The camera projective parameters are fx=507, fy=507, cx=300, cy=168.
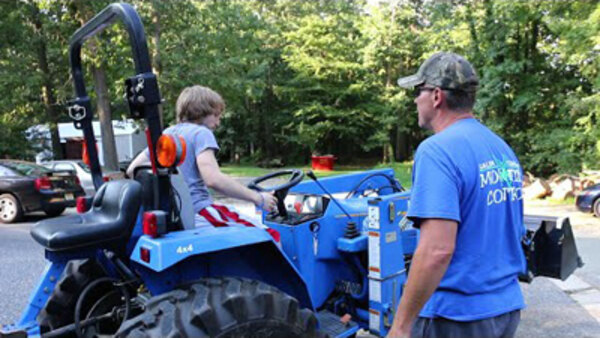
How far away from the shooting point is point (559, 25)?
45.3 ft

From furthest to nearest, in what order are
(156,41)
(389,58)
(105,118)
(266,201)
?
(389,58)
(105,118)
(156,41)
(266,201)

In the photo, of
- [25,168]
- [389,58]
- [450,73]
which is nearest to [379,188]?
[450,73]

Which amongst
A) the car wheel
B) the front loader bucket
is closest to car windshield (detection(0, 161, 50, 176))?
the car wheel

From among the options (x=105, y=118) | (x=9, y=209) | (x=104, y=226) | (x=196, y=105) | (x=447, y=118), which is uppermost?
(x=105, y=118)

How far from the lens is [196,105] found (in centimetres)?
330

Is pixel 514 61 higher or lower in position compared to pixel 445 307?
higher

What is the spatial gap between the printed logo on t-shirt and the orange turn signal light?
1384mm

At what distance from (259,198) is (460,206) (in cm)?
154

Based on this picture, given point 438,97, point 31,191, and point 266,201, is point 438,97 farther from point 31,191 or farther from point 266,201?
point 31,191

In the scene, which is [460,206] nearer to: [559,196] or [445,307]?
[445,307]

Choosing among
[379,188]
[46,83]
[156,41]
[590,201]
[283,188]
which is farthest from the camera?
[46,83]

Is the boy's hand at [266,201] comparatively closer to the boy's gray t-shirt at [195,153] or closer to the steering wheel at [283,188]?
the steering wheel at [283,188]

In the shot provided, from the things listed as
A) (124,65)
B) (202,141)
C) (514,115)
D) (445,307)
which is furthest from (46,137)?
(445,307)

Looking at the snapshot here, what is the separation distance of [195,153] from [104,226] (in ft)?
2.39
